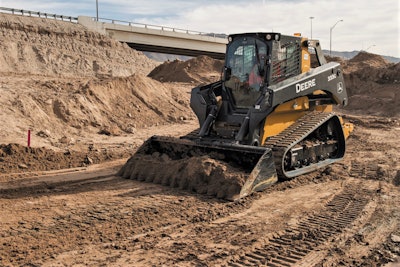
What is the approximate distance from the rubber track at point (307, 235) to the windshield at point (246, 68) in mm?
2689

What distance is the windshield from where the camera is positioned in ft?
27.4

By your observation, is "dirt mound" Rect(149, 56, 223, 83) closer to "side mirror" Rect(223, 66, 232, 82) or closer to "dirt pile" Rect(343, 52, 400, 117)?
"dirt pile" Rect(343, 52, 400, 117)

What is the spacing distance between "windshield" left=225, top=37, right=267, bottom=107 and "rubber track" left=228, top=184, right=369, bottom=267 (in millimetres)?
2689

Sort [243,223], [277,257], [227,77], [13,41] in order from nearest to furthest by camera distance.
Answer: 1. [277,257]
2. [243,223]
3. [227,77]
4. [13,41]

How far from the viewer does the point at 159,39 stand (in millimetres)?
44469

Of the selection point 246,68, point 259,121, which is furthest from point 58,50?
point 259,121

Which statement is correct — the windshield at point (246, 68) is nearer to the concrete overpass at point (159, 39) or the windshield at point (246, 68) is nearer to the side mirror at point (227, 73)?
the side mirror at point (227, 73)

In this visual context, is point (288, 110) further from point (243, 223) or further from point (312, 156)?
point (243, 223)

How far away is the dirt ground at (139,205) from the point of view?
4.82 metres

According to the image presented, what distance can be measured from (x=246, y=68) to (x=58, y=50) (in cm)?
2684

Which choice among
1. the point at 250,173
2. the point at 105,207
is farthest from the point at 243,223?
the point at 105,207

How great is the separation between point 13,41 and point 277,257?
29.9 metres

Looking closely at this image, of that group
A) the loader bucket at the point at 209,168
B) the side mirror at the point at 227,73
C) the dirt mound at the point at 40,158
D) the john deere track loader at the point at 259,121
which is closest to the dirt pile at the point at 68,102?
the dirt mound at the point at 40,158

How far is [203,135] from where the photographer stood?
8.62 meters
